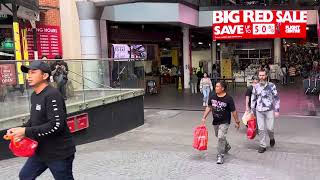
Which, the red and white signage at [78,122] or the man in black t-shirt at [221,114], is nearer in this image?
the man in black t-shirt at [221,114]

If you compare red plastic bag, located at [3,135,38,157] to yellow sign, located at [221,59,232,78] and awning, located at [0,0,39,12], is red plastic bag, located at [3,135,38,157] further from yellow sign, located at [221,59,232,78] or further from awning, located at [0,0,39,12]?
yellow sign, located at [221,59,232,78]

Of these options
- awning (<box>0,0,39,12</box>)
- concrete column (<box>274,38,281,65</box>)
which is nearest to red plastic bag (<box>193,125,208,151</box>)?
awning (<box>0,0,39,12</box>)

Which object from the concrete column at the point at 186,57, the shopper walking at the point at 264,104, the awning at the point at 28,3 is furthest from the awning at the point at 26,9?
the concrete column at the point at 186,57

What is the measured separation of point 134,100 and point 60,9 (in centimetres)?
550

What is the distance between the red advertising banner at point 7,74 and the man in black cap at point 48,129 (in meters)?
4.15

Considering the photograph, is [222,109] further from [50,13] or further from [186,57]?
[186,57]

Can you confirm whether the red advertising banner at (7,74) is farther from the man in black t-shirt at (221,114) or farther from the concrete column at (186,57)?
the concrete column at (186,57)

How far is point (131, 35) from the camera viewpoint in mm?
22656

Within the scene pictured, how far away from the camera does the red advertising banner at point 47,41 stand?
48.0 ft

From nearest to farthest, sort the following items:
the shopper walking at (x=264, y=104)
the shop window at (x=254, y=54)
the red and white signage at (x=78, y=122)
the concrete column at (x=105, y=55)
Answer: the shopper walking at (x=264, y=104), the red and white signage at (x=78, y=122), the concrete column at (x=105, y=55), the shop window at (x=254, y=54)

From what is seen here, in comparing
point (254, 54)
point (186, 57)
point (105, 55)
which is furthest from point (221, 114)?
point (254, 54)

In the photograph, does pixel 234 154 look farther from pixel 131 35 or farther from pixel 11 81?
pixel 131 35

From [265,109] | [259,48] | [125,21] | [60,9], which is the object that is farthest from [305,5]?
[265,109]

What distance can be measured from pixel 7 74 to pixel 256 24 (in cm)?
1501
